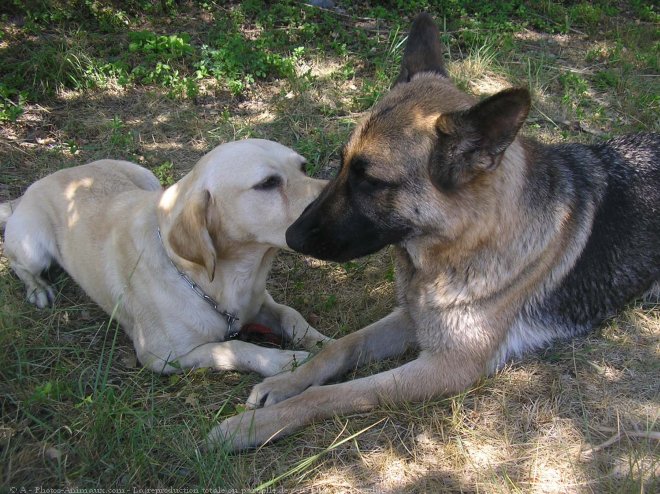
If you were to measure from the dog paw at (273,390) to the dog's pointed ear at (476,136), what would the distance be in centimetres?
123

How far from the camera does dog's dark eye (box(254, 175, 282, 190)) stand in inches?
118

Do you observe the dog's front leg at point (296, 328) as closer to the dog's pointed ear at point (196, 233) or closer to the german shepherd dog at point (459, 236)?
the german shepherd dog at point (459, 236)

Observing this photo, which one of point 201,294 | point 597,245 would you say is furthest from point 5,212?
point 597,245

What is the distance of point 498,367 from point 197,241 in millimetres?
1714

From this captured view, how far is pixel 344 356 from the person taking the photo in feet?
10.4

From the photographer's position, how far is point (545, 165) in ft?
9.95

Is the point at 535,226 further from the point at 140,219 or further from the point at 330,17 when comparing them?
the point at 330,17

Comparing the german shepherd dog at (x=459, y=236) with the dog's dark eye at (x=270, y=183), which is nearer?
the german shepherd dog at (x=459, y=236)

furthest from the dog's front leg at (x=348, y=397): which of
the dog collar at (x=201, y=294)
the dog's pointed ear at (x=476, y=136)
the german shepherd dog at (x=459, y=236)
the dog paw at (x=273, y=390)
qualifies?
the dog's pointed ear at (x=476, y=136)

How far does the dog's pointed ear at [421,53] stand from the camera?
314cm

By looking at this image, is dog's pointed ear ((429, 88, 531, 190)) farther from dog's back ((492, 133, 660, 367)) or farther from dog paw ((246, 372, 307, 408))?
dog paw ((246, 372, 307, 408))

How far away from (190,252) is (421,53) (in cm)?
161

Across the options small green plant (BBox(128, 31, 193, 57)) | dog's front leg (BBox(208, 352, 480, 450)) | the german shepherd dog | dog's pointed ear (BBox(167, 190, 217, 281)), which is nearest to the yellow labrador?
dog's pointed ear (BBox(167, 190, 217, 281))

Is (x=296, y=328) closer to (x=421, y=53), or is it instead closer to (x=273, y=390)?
(x=273, y=390)
